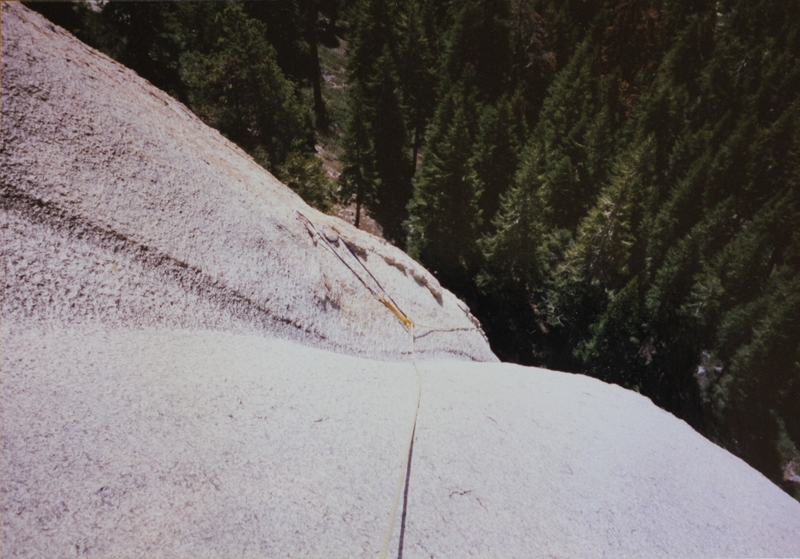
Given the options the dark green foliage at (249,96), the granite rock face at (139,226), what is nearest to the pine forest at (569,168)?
the dark green foliage at (249,96)

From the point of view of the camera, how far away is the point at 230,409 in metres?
3.95

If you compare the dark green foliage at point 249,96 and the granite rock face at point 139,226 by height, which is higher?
the granite rock face at point 139,226

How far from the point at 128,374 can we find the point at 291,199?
4971 millimetres

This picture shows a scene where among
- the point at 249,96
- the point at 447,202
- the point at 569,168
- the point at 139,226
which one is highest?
the point at 139,226

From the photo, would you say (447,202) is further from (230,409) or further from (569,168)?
(230,409)

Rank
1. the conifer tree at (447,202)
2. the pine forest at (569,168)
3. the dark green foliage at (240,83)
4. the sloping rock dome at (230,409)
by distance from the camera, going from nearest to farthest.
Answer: the sloping rock dome at (230,409)
the dark green foliage at (240,83)
the pine forest at (569,168)
the conifer tree at (447,202)

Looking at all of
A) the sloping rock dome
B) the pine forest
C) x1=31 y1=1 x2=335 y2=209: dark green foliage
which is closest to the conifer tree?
the pine forest

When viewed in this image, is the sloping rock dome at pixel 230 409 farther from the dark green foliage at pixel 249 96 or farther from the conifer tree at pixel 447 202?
the conifer tree at pixel 447 202

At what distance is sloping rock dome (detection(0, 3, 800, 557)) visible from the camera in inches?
123

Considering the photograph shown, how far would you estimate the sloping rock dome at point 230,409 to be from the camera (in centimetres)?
313

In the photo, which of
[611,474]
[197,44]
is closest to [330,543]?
[611,474]

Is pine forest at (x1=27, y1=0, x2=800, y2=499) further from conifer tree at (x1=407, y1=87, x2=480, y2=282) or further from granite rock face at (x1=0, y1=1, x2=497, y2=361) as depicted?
granite rock face at (x1=0, y1=1, x2=497, y2=361)

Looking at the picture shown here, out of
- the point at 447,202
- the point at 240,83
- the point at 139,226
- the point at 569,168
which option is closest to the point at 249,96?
the point at 240,83

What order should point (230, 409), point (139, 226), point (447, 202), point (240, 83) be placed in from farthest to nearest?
1. point (447, 202)
2. point (240, 83)
3. point (139, 226)
4. point (230, 409)
